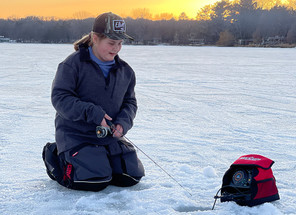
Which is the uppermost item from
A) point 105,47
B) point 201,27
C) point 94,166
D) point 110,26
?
point 201,27

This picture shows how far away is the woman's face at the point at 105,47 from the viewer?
2.28 m

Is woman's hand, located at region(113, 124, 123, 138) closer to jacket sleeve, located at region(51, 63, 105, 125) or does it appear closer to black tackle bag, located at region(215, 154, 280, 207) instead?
jacket sleeve, located at region(51, 63, 105, 125)

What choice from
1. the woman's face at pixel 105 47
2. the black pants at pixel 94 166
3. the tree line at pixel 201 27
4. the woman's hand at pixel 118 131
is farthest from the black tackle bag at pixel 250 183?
the tree line at pixel 201 27

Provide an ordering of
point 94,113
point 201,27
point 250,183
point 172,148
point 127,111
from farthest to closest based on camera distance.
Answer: point 201,27
point 172,148
point 127,111
point 94,113
point 250,183

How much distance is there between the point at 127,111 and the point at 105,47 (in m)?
0.47

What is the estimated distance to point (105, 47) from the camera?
2279 mm

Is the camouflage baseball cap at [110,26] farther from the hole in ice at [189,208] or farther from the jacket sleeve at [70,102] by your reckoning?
the hole in ice at [189,208]

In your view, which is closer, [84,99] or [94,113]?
[94,113]

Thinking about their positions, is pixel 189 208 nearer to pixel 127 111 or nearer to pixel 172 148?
pixel 127 111

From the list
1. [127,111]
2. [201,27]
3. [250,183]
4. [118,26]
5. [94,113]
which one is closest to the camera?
[250,183]

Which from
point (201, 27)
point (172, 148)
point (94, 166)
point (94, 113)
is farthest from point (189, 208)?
point (201, 27)

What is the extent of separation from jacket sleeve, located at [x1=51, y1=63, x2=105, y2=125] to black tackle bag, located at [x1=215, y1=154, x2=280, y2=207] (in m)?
0.87

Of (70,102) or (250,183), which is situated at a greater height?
(70,102)

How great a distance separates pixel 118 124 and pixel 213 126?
186 centimetres
